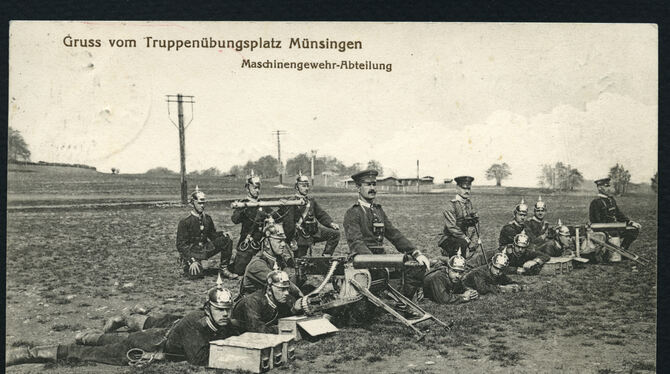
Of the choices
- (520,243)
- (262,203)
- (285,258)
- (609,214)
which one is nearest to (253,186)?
(262,203)

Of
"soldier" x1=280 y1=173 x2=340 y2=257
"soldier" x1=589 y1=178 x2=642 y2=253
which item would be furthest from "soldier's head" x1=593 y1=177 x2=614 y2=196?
"soldier" x1=280 y1=173 x2=340 y2=257

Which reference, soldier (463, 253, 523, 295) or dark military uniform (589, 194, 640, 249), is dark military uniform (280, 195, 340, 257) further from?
dark military uniform (589, 194, 640, 249)

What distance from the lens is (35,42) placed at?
252 inches

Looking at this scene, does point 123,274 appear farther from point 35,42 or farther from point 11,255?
point 35,42

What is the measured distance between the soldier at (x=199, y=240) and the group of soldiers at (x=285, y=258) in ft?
0.04

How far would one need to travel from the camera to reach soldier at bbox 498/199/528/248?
23.2ft

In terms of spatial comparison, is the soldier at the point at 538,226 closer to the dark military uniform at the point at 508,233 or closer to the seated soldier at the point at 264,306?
the dark military uniform at the point at 508,233

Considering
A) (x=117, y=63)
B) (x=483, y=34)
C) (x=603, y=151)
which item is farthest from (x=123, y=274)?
(x=603, y=151)

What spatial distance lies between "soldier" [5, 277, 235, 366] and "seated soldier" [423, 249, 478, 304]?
7.46ft

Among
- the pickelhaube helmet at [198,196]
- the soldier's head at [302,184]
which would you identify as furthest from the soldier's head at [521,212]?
the pickelhaube helmet at [198,196]

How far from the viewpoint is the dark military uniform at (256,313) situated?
17.9 feet

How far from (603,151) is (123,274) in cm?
575

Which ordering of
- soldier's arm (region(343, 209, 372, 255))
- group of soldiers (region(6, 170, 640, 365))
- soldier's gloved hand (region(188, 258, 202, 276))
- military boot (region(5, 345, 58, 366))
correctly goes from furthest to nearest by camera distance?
soldier's gloved hand (region(188, 258, 202, 276))
soldier's arm (region(343, 209, 372, 255))
military boot (region(5, 345, 58, 366))
group of soldiers (region(6, 170, 640, 365))

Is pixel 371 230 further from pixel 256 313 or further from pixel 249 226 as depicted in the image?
pixel 256 313
